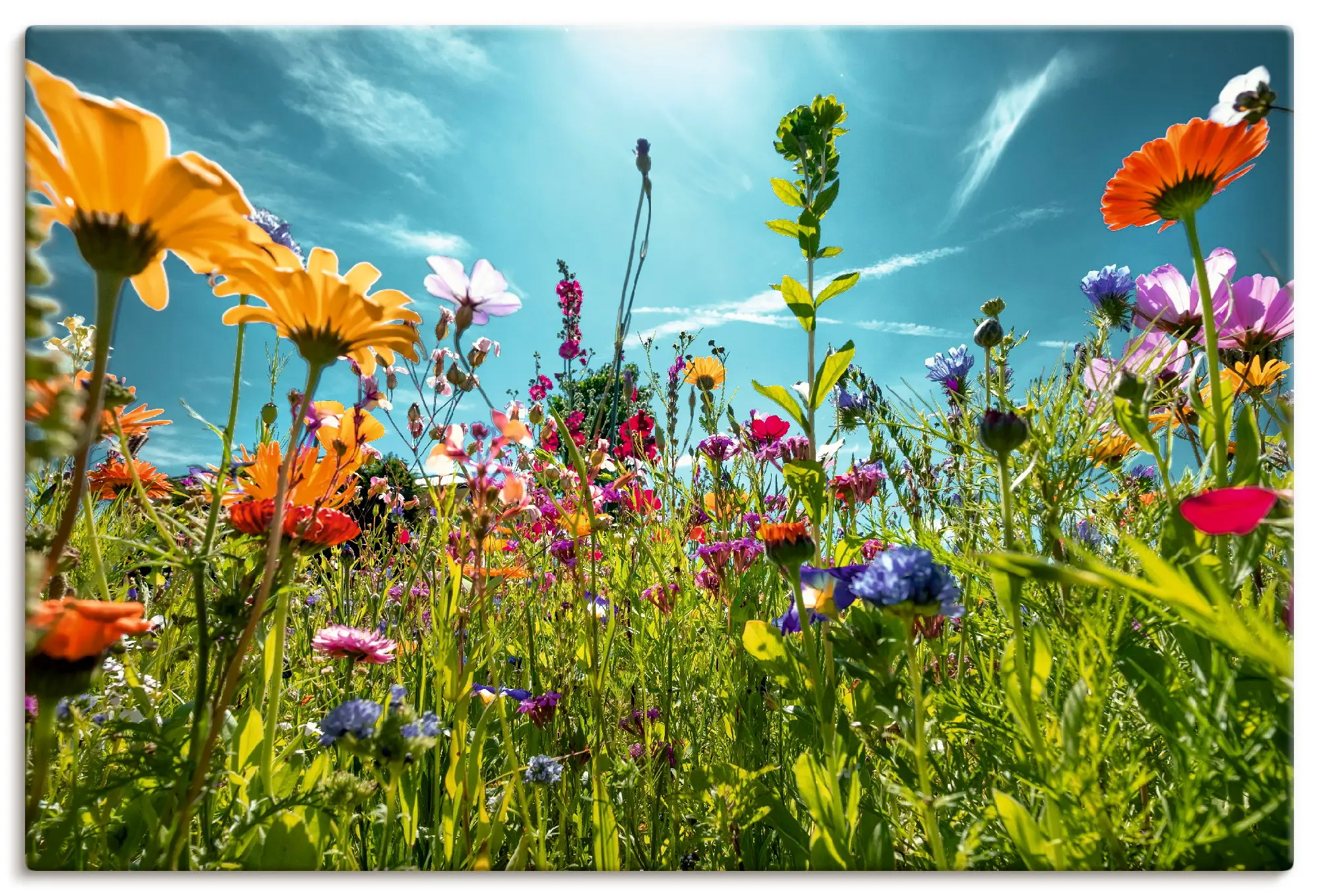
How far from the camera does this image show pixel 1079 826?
0.59m

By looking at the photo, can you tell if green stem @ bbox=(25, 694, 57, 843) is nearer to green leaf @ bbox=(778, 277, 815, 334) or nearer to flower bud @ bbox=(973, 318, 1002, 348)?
green leaf @ bbox=(778, 277, 815, 334)

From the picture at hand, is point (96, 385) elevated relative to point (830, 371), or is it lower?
lower

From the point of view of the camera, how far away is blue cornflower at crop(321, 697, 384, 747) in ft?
2.02

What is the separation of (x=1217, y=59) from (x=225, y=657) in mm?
1360

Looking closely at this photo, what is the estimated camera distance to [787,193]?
2.88ft

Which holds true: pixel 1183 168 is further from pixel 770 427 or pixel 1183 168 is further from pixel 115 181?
pixel 115 181

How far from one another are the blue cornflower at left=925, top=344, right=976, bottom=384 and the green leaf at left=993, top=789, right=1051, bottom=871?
0.73 metres

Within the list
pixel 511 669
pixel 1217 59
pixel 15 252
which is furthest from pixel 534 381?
pixel 1217 59

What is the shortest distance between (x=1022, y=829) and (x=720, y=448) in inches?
26.0

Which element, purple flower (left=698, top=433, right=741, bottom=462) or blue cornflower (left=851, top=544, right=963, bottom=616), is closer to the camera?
blue cornflower (left=851, top=544, right=963, bottom=616)

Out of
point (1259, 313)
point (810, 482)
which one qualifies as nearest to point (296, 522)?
point (810, 482)

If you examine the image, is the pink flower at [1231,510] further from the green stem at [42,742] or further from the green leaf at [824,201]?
the green stem at [42,742]

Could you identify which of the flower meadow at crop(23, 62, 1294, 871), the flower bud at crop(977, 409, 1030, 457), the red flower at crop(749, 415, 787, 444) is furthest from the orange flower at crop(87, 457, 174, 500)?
the flower bud at crop(977, 409, 1030, 457)
